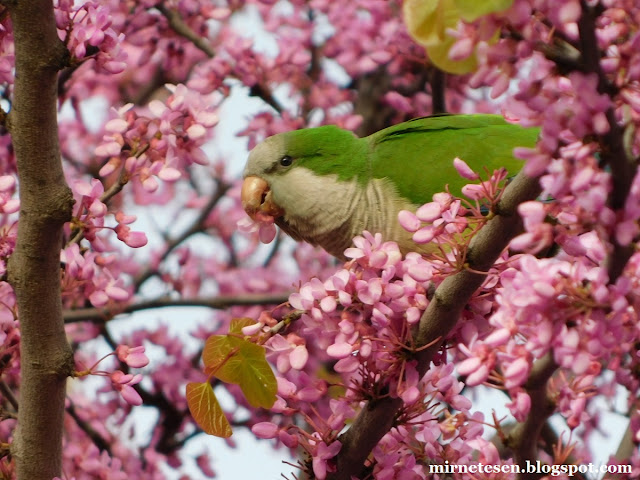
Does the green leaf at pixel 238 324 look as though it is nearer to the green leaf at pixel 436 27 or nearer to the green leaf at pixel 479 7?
the green leaf at pixel 436 27

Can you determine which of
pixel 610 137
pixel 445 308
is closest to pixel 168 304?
pixel 445 308

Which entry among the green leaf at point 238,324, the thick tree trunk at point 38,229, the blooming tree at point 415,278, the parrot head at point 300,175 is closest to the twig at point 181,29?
the blooming tree at point 415,278

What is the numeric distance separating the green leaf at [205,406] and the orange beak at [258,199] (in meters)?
1.06

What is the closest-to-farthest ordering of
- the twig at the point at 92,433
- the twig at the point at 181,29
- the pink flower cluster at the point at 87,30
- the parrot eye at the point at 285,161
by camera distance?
the pink flower cluster at the point at 87,30
the parrot eye at the point at 285,161
the twig at the point at 92,433
the twig at the point at 181,29

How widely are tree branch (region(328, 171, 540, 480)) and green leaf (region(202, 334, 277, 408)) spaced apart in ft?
0.76

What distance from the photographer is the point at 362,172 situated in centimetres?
293

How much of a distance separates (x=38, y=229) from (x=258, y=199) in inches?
42.2

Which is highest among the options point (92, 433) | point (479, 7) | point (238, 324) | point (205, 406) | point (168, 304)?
point (479, 7)

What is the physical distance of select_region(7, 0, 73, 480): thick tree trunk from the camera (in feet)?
6.09

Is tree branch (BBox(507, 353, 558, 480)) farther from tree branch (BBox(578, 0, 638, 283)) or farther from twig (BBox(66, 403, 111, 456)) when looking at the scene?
twig (BBox(66, 403, 111, 456))

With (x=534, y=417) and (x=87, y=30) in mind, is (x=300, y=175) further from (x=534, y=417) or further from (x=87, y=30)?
(x=534, y=417)

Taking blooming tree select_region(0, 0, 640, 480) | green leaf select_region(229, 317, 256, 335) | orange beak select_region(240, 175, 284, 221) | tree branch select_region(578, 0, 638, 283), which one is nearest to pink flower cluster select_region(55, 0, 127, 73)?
blooming tree select_region(0, 0, 640, 480)

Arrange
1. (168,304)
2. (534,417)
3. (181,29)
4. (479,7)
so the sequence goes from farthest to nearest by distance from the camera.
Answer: (181,29) → (168,304) → (534,417) → (479,7)

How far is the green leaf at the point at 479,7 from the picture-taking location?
114cm
